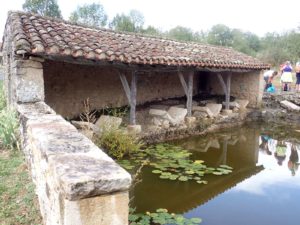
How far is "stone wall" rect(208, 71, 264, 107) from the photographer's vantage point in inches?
487

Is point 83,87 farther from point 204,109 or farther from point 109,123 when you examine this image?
point 204,109

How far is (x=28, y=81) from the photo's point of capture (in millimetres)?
5500

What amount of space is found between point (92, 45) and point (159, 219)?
421cm

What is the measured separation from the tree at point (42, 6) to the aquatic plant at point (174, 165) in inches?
1132

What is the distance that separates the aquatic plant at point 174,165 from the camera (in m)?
A: 5.80

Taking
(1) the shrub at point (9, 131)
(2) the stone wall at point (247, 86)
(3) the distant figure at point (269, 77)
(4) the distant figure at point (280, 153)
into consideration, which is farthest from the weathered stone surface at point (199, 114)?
(1) the shrub at point (9, 131)

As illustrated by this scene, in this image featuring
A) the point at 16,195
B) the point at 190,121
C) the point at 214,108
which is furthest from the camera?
the point at 214,108

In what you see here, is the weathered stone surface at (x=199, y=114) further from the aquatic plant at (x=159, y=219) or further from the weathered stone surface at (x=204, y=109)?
the aquatic plant at (x=159, y=219)

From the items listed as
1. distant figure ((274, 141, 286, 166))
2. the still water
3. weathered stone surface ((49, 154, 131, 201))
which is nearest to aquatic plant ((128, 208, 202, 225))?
the still water

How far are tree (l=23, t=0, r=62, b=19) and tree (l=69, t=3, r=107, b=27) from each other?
6.08m

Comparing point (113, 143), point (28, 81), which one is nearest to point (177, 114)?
point (113, 143)

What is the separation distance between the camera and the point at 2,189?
368cm

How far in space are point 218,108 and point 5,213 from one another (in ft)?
28.2

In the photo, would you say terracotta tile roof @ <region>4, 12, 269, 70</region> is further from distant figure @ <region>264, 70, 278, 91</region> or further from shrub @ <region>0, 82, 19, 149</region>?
distant figure @ <region>264, 70, 278, 91</region>
